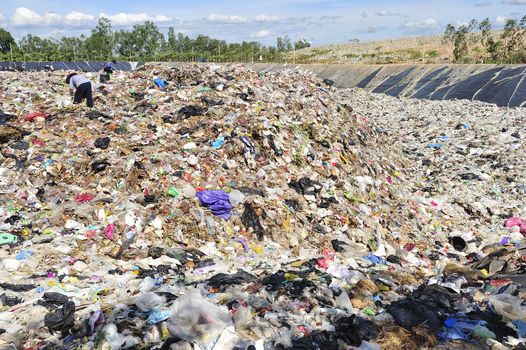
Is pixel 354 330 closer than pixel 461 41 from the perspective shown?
Yes

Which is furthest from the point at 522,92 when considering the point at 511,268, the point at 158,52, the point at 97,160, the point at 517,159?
the point at 158,52

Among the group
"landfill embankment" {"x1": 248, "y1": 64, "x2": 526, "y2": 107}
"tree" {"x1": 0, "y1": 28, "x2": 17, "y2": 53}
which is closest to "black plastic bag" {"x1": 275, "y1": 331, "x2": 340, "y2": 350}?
"landfill embankment" {"x1": 248, "y1": 64, "x2": 526, "y2": 107}

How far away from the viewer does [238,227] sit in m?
4.78

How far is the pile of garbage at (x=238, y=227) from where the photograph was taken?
2.71 meters

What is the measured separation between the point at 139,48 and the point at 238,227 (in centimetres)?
3766

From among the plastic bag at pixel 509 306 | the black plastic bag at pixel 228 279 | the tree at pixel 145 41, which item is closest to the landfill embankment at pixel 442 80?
the black plastic bag at pixel 228 279

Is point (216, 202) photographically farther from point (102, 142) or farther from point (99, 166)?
point (102, 142)

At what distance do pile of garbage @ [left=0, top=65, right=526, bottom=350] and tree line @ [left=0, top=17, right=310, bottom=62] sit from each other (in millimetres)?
27694

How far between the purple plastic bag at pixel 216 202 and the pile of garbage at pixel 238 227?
0.7 inches

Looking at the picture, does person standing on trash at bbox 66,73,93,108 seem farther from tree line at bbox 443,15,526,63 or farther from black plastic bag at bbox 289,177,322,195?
tree line at bbox 443,15,526,63

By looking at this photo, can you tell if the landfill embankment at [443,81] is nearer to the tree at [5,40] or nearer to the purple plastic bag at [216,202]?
the purple plastic bag at [216,202]

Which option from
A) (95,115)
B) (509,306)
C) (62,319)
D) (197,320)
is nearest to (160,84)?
(95,115)

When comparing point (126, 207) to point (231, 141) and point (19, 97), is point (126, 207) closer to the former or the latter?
point (231, 141)

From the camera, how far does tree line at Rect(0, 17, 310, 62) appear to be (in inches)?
1377
